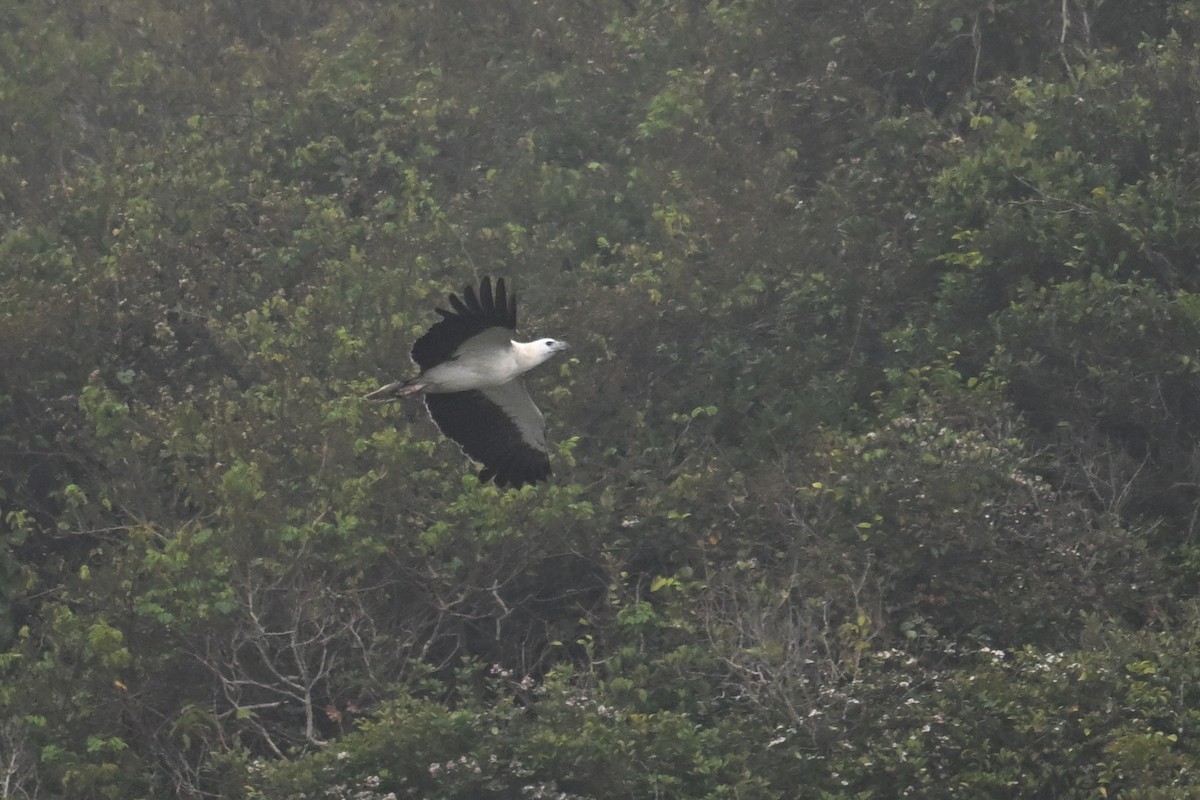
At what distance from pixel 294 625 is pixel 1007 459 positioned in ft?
15.2

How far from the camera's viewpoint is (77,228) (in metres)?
18.2

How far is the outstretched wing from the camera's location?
12.8 metres

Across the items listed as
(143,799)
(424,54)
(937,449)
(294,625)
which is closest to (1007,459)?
(937,449)

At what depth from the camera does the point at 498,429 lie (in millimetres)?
12945

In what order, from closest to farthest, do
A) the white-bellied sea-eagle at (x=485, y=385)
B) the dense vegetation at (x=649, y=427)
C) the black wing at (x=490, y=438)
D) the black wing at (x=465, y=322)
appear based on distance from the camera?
the black wing at (x=465, y=322) < the white-bellied sea-eagle at (x=485, y=385) < the black wing at (x=490, y=438) < the dense vegetation at (x=649, y=427)

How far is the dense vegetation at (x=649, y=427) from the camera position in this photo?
13023mm

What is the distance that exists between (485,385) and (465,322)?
0.83m

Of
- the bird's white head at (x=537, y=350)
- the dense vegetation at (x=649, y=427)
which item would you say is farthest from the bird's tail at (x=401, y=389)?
the dense vegetation at (x=649, y=427)

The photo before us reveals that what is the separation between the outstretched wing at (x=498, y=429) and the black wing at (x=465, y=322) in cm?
85

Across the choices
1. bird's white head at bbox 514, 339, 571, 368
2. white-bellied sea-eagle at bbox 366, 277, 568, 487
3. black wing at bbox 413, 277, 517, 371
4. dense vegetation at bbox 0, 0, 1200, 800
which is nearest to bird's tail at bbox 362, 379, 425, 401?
white-bellied sea-eagle at bbox 366, 277, 568, 487

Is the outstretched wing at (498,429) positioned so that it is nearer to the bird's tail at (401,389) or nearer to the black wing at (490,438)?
the black wing at (490,438)

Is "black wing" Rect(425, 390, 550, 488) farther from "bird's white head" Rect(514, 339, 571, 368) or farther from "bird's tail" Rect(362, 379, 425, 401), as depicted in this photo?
"bird's white head" Rect(514, 339, 571, 368)

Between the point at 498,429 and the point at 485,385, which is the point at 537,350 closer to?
the point at 485,385

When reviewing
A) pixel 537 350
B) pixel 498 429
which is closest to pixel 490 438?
pixel 498 429
